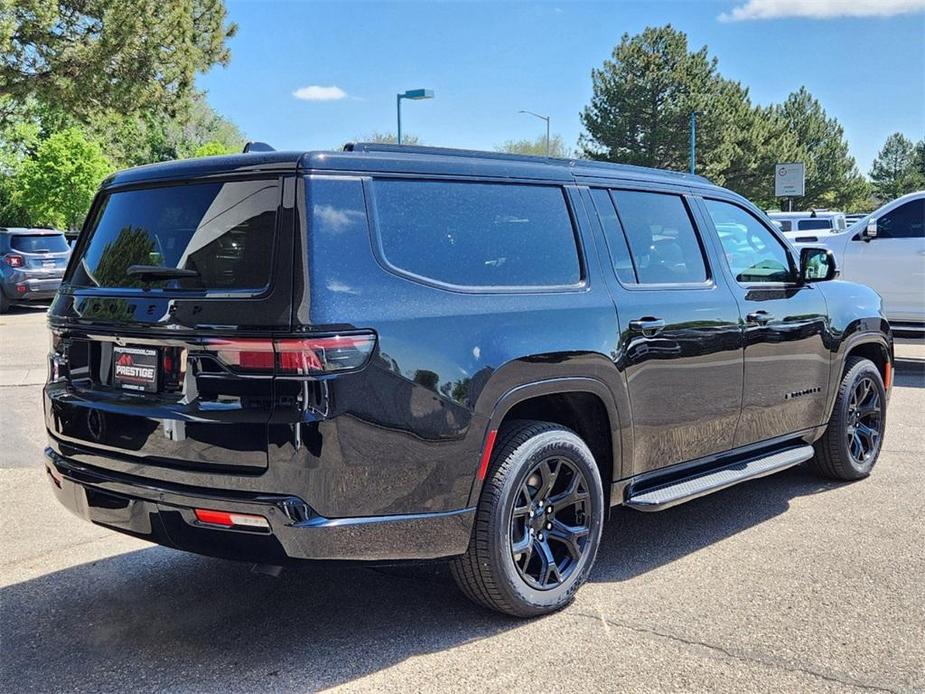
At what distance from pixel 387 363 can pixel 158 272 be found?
0.98 meters

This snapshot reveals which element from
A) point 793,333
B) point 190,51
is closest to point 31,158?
point 190,51

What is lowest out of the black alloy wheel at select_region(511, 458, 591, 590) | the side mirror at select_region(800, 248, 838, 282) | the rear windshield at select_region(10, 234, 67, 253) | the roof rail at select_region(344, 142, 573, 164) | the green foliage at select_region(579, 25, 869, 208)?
the black alloy wheel at select_region(511, 458, 591, 590)

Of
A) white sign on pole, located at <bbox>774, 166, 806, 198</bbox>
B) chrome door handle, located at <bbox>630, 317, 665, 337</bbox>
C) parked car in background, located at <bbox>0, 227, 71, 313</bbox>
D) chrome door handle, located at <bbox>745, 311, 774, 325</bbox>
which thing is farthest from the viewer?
white sign on pole, located at <bbox>774, 166, 806, 198</bbox>

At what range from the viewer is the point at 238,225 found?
10.6 ft

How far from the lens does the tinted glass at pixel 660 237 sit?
4344mm

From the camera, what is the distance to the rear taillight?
9.74ft

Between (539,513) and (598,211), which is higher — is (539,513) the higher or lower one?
the lower one

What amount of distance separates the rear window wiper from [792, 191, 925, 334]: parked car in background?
33.4 ft

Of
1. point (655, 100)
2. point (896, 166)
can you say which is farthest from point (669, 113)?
point (896, 166)

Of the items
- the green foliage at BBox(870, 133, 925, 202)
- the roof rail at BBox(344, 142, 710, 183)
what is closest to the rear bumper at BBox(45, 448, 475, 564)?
the roof rail at BBox(344, 142, 710, 183)

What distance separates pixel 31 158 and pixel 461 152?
49.3 meters

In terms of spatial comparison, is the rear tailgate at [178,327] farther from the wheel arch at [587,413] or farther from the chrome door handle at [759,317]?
the chrome door handle at [759,317]

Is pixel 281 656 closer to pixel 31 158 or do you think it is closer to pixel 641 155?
pixel 641 155

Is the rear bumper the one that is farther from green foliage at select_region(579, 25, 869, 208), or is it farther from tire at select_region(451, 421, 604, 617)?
green foliage at select_region(579, 25, 869, 208)
